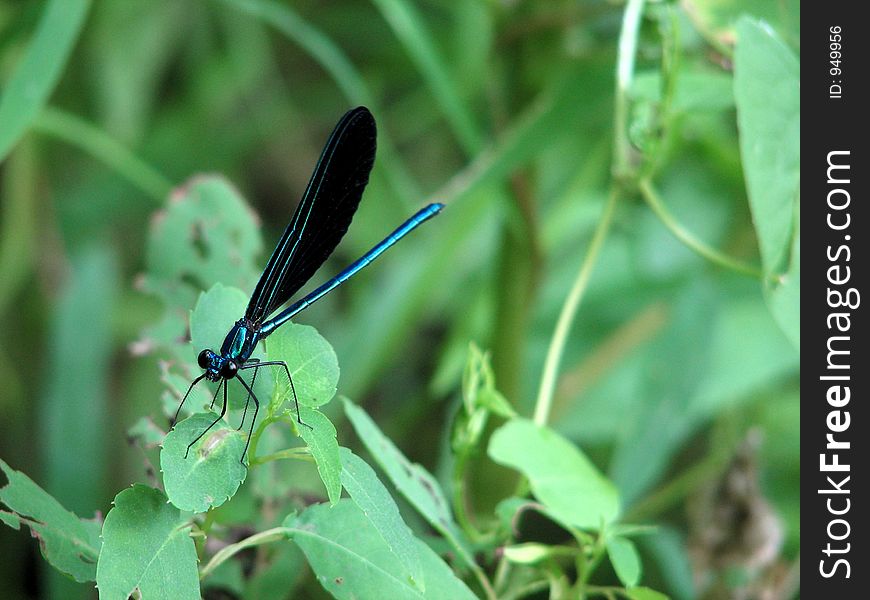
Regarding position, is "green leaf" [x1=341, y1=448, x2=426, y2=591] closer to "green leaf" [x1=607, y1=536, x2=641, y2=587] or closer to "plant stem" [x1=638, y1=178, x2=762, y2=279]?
"green leaf" [x1=607, y1=536, x2=641, y2=587]

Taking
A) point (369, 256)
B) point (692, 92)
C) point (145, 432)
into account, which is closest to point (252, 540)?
point (145, 432)

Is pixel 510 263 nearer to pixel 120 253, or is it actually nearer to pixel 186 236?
pixel 186 236

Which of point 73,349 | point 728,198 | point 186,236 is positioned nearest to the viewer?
point 186,236

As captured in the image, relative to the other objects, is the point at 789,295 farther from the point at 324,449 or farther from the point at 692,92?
the point at 324,449

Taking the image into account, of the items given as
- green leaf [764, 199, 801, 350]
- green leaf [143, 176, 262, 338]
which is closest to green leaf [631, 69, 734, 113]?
green leaf [764, 199, 801, 350]

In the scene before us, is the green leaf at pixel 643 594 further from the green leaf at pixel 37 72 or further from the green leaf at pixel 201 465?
the green leaf at pixel 37 72
